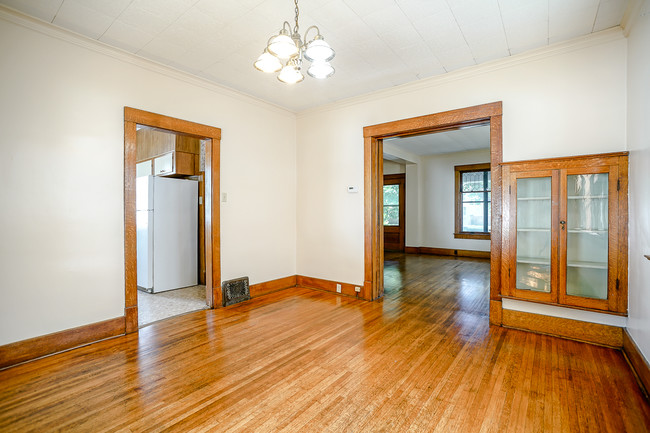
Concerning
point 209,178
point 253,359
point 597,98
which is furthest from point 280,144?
point 597,98

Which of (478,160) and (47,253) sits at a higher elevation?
(478,160)

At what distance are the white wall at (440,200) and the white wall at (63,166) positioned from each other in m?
7.05

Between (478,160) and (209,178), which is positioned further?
(478,160)

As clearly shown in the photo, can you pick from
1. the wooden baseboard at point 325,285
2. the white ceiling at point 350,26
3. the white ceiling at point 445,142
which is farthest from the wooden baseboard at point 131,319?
the white ceiling at point 445,142

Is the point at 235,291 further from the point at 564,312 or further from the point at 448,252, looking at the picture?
the point at 448,252

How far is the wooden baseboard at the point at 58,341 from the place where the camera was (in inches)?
99.3

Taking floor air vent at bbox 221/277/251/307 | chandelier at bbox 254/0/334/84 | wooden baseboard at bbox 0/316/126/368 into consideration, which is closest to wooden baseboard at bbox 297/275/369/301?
floor air vent at bbox 221/277/251/307

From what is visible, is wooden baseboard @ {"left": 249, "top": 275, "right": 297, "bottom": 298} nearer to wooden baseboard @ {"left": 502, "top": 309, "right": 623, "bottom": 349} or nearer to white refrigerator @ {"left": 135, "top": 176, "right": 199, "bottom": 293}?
→ white refrigerator @ {"left": 135, "top": 176, "right": 199, "bottom": 293}

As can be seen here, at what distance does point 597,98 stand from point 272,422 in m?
3.81

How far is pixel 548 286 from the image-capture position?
2.99 m

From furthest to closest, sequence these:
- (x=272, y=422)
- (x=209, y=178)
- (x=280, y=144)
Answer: (x=280, y=144)
(x=209, y=178)
(x=272, y=422)

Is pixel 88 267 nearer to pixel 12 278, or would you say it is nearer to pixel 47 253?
pixel 47 253

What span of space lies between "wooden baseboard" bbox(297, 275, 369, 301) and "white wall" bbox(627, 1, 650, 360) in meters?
2.80

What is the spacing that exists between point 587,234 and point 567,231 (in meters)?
Answer: 0.16
